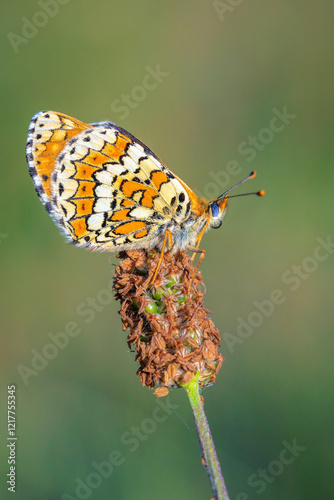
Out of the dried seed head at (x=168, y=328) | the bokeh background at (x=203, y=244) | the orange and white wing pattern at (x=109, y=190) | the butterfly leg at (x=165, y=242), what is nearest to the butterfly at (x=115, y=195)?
the orange and white wing pattern at (x=109, y=190)

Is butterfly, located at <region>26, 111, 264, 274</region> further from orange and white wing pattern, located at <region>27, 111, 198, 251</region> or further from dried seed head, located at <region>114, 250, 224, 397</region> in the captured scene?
dried seed head, located at <region>114, 250, 224, 397</region>

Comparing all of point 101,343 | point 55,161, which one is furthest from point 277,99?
point 55,161

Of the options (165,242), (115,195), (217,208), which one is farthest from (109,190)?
(217,208)

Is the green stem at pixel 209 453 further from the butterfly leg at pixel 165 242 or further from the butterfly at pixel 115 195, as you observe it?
the butterfly at pixel 115 195

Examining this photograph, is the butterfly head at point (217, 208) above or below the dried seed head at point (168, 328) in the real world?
above

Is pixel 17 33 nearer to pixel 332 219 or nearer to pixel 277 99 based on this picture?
pixel 277 99

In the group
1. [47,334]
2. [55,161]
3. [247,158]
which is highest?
[247,158]
